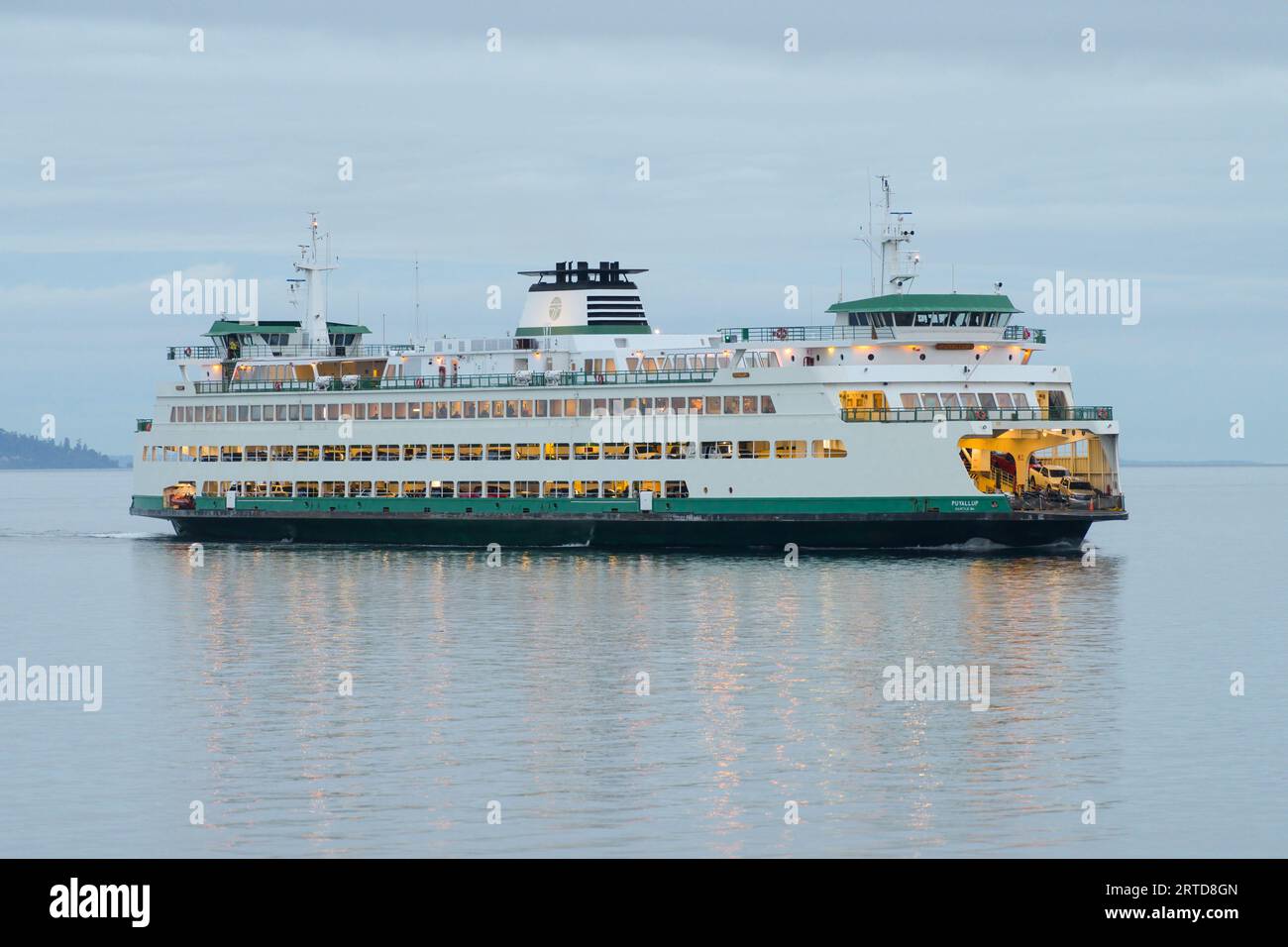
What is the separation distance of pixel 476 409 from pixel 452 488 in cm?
398

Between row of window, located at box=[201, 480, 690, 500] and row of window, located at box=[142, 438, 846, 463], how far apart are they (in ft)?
3.85

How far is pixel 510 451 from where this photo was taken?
9300cm

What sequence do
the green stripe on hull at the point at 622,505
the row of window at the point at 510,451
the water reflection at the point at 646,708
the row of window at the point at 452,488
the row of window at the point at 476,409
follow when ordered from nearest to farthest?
the water reflection at the point at 646,708 < the green stripe on hull at the point at 622,505 < the row of window at the point at 510,451 < the row of window at the point at 476,409 < the row of window at the point at 452,488

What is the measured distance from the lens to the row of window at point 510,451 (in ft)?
278

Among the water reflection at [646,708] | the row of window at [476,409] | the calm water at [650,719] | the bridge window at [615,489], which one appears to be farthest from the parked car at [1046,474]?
the bridge window at [615,489]

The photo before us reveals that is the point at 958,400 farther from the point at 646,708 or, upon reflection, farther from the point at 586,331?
the point at 646,708

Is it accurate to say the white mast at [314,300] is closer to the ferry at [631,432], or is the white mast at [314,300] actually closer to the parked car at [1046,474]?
the ferry at [631,432]

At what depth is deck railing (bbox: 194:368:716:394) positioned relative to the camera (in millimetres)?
90500

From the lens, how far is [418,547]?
95.8 m

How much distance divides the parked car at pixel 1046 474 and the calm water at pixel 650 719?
10.2 meters

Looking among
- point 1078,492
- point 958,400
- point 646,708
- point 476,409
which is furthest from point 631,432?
point 646,708

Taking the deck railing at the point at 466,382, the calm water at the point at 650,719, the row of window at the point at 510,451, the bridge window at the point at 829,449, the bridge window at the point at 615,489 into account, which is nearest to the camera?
the calm water at the point at 650,719
